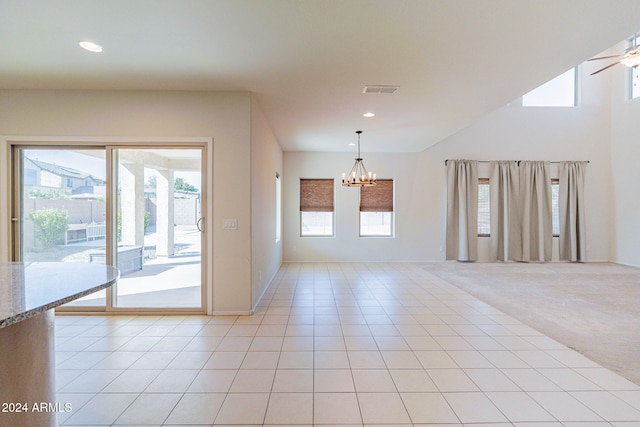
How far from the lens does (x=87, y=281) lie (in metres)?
1.49

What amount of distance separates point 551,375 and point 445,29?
2.86 meters

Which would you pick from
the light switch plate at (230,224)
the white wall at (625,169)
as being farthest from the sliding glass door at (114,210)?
the white wall at (625,169)

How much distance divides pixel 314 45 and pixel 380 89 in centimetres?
120

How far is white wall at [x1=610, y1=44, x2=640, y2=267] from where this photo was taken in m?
7.02

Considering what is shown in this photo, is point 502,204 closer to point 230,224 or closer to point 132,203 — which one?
point 230,224

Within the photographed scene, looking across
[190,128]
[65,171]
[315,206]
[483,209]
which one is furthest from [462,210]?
[65,171]

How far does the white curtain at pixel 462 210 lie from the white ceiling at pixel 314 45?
147 inches

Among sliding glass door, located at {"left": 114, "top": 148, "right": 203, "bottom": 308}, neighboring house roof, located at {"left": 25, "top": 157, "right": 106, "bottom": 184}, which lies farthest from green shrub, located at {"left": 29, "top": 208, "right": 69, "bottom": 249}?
sliding glass door, located at {"left": 114, "top": 148, "right": 203, "bottom": 308}

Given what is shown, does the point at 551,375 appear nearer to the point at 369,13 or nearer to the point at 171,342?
the point at 369,13

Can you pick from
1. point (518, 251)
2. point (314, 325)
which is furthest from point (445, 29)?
point (518, 251)

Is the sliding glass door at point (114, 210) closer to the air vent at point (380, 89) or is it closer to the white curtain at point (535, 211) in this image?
the air vent at point (380, 89)

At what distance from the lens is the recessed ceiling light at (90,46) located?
8.39 ft

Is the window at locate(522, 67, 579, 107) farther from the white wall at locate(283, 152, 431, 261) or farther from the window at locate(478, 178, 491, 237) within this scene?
the white wall at locate(283, 152, 431, 261)

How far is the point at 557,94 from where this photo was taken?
7.82 m
